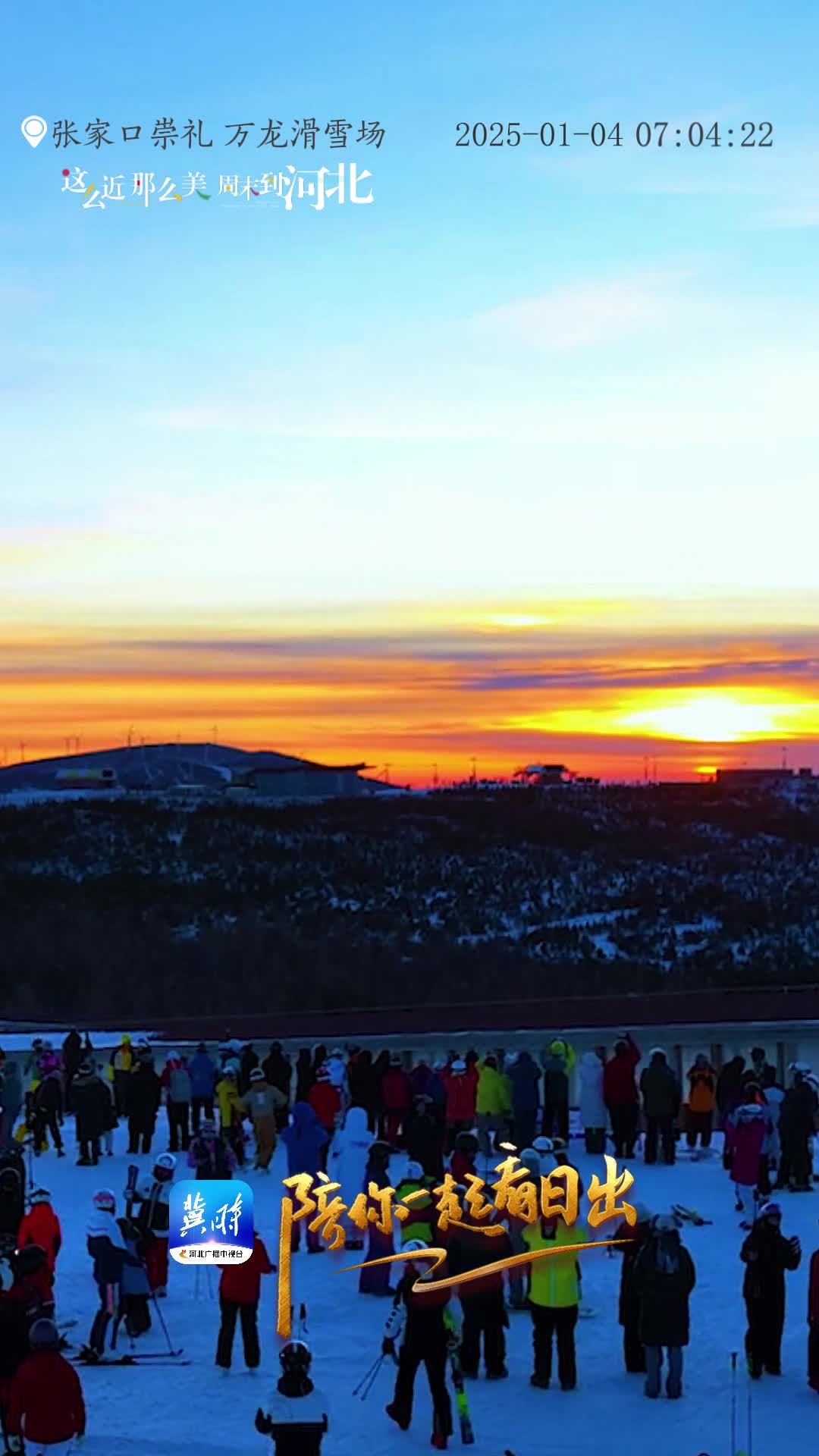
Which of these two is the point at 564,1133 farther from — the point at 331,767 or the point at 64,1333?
the point at 331,767

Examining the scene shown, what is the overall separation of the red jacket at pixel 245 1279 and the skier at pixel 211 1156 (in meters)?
2.42

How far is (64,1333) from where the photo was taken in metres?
12.8

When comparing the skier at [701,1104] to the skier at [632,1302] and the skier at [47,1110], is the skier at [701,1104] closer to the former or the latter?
the skier at [47,1110]

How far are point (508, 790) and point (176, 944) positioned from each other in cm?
5015

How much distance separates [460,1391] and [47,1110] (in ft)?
29.3

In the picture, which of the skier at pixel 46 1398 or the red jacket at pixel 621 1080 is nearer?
the skier at pixel 46 1398

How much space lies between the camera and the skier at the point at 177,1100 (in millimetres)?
18844

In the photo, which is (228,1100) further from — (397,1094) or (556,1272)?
(556,1272)

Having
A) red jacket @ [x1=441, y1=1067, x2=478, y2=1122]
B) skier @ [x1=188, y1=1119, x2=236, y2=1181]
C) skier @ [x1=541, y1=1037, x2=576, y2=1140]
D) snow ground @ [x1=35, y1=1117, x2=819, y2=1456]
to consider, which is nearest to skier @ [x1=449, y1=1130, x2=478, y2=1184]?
snow ground @ [x1=35, y1=1117, x2=819, y2=1456]

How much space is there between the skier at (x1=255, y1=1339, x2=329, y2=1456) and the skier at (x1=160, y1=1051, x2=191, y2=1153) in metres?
10.3

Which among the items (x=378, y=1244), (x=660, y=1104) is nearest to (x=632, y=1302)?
(x=378, y=1244)

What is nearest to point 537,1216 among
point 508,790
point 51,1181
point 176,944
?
point 51,1181

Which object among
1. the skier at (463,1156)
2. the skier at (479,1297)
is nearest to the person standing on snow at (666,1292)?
the skier at (479,1297)

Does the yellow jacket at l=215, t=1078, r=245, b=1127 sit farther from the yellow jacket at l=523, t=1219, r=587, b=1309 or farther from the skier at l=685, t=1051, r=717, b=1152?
the yellow jacket at l=523, t=1219, r=587, b=1309
